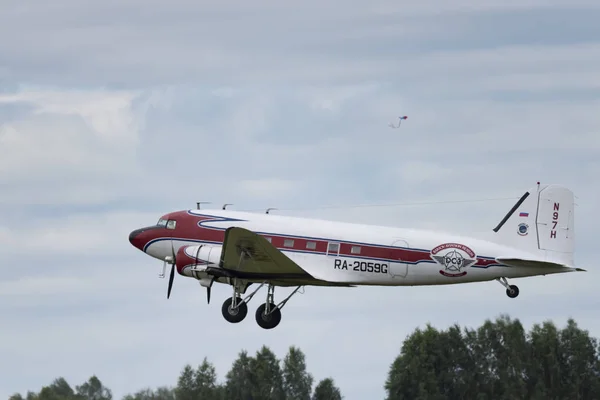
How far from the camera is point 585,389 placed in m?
80.8

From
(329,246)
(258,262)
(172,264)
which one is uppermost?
(329,246)

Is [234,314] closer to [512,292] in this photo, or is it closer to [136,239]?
[136,239]

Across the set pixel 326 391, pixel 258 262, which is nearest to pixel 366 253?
pixel 258 262

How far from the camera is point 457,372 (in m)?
80.3

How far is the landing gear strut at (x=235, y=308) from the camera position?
52.8m

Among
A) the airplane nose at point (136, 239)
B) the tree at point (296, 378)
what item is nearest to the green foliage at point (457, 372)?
the tree at point (296, 378)

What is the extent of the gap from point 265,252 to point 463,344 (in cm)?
3215

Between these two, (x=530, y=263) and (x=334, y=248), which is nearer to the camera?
(x=530, y=263)

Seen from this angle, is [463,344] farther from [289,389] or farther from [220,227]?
[220,227]

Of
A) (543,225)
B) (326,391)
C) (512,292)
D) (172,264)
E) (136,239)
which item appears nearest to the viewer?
(512,292)

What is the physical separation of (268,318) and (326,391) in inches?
983

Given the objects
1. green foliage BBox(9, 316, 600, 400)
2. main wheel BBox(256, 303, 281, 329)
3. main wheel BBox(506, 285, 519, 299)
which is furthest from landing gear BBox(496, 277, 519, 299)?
green foliage BBox(9, 316, 600, 400)

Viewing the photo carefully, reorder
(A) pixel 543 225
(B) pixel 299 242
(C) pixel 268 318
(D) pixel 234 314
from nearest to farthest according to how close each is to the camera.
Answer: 1. (A) pixel 543 225
2. (D) pixel 234 314
3. (B) pixel 299 242
4. (C) pixel 268 318

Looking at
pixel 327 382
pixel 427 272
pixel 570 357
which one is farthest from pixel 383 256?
pixel 570 357
